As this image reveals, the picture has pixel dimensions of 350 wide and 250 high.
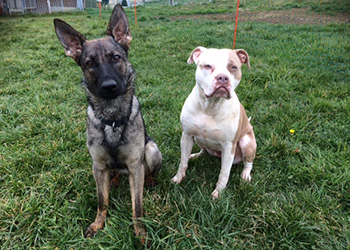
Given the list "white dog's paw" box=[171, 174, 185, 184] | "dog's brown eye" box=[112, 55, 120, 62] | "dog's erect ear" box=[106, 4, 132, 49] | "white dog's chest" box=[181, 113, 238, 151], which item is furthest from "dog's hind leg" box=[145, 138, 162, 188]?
"dog's erect ear" box=[106, 4, 132, 49]

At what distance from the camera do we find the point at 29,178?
96.2 inches

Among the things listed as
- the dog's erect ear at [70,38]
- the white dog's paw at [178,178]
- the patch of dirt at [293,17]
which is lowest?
the white dog's paw at [178,178]

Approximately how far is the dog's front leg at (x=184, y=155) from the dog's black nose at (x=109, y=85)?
0.90m

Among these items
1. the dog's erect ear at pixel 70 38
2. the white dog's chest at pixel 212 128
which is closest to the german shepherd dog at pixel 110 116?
the dog's erect ear at pixel 70 38

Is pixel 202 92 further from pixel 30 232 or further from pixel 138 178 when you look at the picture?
pixel 30 232

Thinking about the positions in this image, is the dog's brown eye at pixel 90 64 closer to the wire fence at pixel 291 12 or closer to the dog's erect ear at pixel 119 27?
the dog's erect ear at pixel 119 27

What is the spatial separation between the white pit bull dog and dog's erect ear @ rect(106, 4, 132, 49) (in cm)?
68

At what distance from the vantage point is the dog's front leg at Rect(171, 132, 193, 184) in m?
2.40

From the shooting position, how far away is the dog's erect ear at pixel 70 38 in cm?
199

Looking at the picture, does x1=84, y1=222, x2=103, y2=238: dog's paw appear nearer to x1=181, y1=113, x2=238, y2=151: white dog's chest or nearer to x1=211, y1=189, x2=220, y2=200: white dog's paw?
x1=211, y1=189, x2=220, y2=200: white dog's paw

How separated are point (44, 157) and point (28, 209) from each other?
2.57 ft

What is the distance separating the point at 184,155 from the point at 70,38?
60.1 inches

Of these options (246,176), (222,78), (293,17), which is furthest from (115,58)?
(293,17)

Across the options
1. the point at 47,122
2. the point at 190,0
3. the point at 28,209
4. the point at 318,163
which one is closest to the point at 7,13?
the point at 190,0
